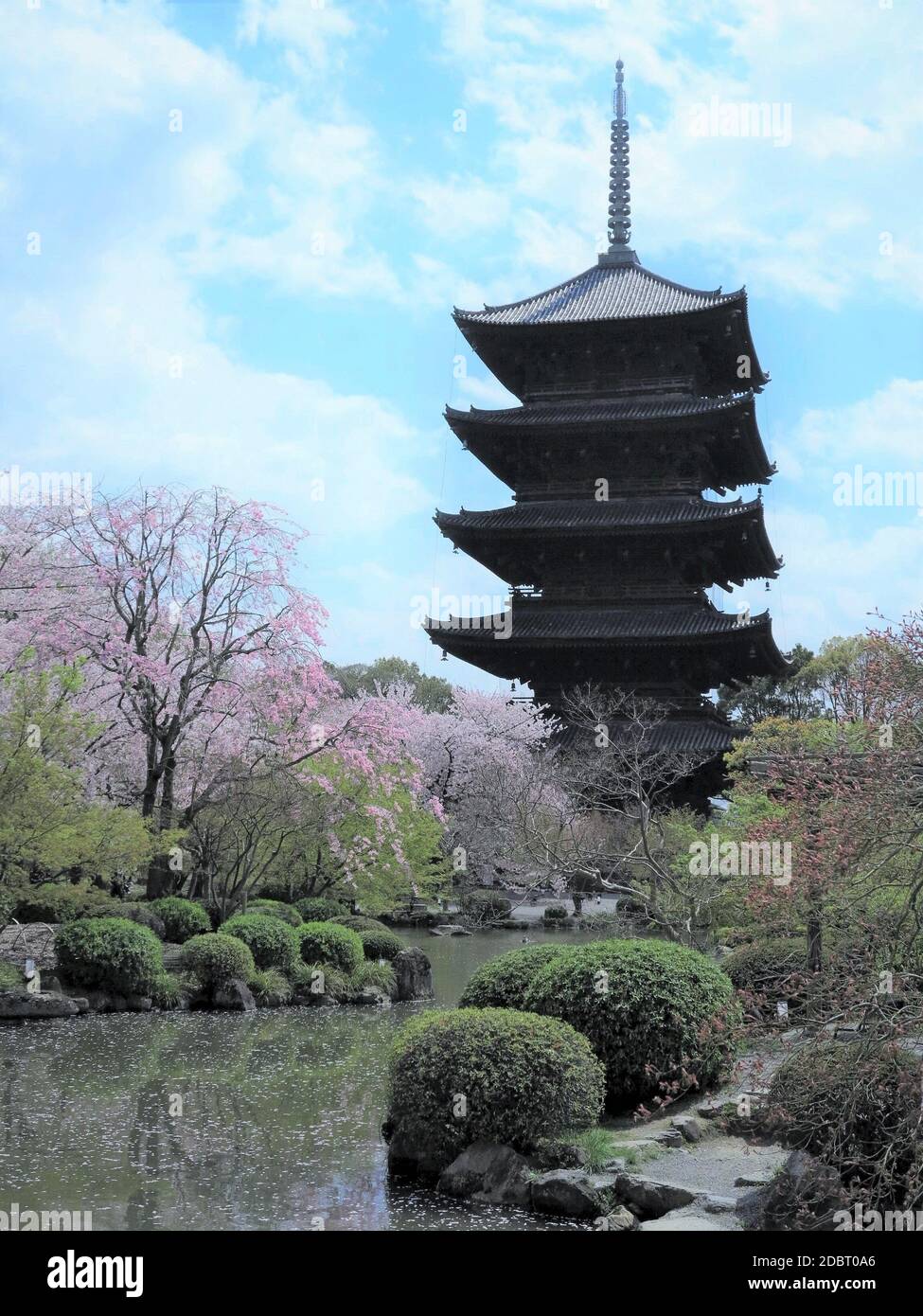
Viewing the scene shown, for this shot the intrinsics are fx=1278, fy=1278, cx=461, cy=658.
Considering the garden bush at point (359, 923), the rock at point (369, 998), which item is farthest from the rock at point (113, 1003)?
the garden bush at point (359, 923)

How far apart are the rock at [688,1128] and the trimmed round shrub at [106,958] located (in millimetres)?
9511

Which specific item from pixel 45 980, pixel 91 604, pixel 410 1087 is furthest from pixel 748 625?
pixel 410 1087

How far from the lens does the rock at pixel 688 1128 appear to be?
9984 mm

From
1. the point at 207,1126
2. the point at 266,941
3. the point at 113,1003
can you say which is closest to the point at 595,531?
the point at 266,941

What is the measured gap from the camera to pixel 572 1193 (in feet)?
28.4

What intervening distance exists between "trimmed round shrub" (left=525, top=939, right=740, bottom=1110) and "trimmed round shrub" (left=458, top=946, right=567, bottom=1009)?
568mm

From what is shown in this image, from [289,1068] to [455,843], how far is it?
23221 mm

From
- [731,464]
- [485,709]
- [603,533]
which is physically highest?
[731,464]

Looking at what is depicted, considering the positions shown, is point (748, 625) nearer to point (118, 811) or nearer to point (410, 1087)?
point (118, 811)

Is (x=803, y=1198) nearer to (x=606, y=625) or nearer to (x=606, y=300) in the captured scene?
(x=606, y=625)

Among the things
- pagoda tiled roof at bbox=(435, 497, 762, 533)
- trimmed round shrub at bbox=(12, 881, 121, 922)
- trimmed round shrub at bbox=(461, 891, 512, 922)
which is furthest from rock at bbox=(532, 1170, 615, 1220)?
pagoda tiled roof at bbox=(435, 497, 762, 533)

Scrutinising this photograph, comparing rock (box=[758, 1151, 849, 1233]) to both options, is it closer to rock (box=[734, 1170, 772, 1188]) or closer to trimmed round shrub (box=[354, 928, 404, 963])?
rock (box=[734, 1170, 772, 1188])

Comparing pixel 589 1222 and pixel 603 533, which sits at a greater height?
pixel 603 533
